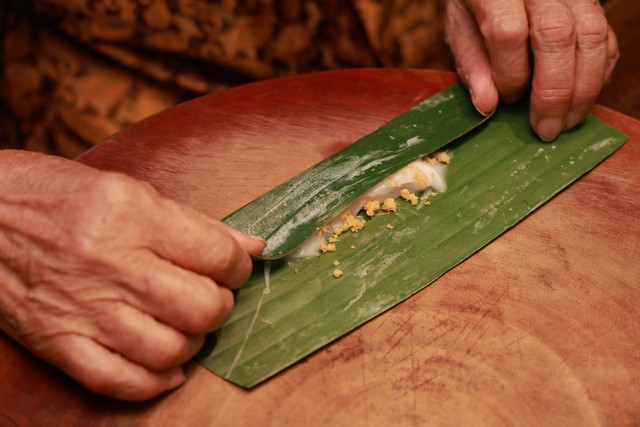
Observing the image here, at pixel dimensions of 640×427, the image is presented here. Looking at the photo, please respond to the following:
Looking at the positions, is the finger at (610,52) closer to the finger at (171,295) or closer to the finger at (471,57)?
the finger at (471,57)

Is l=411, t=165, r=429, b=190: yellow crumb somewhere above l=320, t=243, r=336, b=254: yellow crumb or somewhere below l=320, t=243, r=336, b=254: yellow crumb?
below

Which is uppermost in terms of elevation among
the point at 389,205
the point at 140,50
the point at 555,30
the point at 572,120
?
the point at 140,50

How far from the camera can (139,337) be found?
934 millimetres

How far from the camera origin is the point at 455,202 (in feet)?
4.28

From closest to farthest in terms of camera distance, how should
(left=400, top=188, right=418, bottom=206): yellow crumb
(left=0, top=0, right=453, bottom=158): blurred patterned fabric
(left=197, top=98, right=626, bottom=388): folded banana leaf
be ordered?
(left=197, top=98, right=626, bottom=388): folded banana leaf < (left=400, top=188, right=418, bottom=206): yellow crumb < (left=0, top=0, right=453, bottom=158): blurred patterned fabric

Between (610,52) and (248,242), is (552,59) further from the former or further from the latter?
(248,242)

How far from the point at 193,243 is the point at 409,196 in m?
0.54

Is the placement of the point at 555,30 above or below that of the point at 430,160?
above

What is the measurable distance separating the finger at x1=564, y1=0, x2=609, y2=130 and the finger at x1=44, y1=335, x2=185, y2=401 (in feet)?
3.65

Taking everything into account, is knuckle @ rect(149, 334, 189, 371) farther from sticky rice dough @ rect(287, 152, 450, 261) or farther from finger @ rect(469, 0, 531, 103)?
finger @ rect(469, 0, 531, 103)

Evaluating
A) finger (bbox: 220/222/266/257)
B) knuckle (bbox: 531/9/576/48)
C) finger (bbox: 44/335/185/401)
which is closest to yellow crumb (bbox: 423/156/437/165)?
knuckle (bbox: 531/9/576/48)

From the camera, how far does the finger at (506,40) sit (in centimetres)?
135

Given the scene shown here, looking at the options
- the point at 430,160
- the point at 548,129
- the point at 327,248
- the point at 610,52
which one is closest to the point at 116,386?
the point at 327,248

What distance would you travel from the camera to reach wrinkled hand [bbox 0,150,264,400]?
3.09 ft
